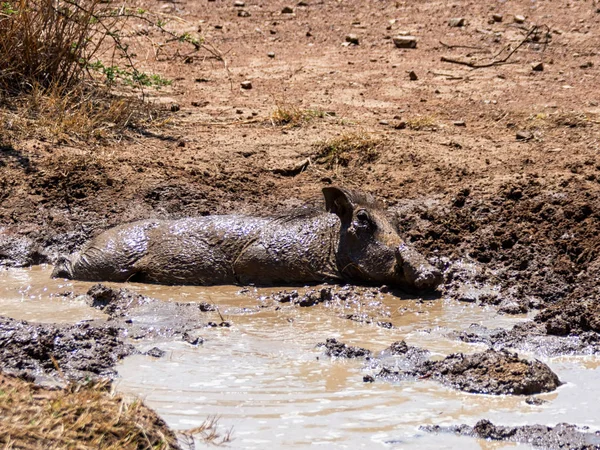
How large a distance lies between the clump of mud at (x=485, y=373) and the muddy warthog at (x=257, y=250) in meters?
1.72

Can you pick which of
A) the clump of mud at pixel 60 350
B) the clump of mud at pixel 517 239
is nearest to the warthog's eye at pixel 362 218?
the clump of mud at pixel 517 239

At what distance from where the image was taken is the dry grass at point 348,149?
9234mm

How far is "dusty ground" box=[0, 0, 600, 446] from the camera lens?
25.2 ft

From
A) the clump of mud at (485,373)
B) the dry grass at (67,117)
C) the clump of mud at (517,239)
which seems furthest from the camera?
the dry grass at (67,117)

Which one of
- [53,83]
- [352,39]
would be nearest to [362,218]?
[53,83]

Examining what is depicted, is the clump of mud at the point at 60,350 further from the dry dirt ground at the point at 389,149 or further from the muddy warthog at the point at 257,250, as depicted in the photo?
the dry dirt ground at the point at 389,149

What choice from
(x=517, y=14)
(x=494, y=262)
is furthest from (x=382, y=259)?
(x=517, y=14)

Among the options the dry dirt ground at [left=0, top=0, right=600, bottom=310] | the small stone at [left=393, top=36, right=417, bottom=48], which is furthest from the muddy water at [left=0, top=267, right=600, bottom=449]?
the small stone at [left=393, top=36, right=417, bottom=48]

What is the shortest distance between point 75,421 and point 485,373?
2.34 m

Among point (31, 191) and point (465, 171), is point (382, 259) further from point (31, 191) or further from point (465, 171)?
point (31, 191)

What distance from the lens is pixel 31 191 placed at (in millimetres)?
8930

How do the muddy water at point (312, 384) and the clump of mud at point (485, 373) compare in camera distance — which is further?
the clump of mud at point (485, 373)

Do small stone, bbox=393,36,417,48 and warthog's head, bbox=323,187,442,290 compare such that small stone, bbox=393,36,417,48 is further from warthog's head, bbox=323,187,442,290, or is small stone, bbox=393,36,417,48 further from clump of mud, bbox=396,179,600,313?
warthog's head, bbox=323,187,442,290

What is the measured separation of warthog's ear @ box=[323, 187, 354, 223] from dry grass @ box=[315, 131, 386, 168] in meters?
1.51
